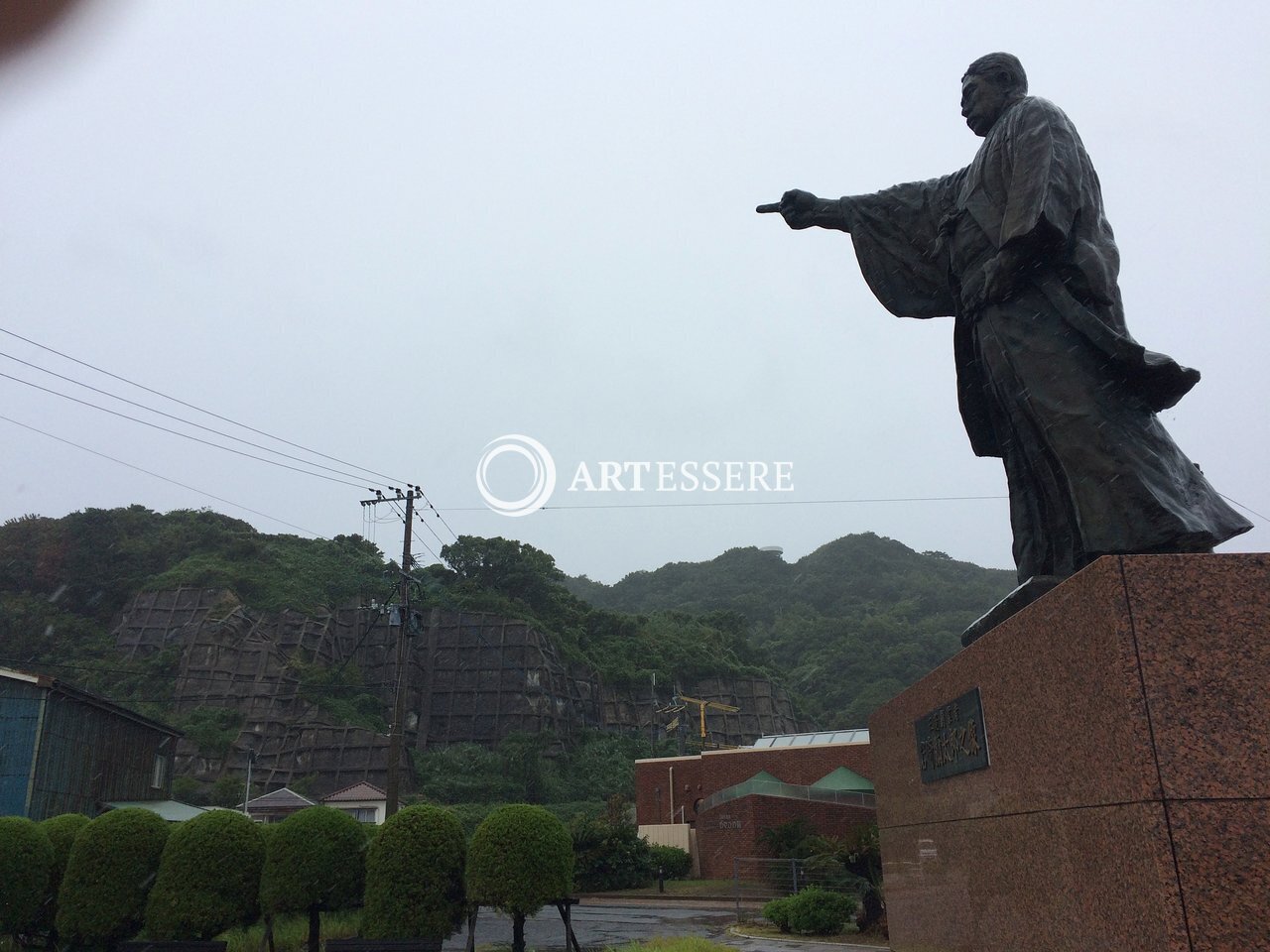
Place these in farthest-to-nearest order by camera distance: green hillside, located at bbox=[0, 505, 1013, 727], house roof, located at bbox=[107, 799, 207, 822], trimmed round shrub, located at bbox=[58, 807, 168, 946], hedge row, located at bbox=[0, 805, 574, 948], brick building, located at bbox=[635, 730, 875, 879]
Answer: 1. green hillside, located at bbox=[0, 505, 1013, 727]
2. house roof, located at bbox=[107, 799, 207, 822]
3. brick building, located at bbox=[635, 730, 875, 879]
4. trimmed round shrub, located at bbox=[58, 807, 168, 946]
5. hedge row, located at bbox=[0, 805, 574, 948]

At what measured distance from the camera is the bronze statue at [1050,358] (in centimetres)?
304

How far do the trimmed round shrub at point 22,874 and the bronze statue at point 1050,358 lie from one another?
8370 mm

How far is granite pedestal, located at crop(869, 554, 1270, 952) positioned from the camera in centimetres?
213

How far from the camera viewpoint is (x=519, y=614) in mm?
51906

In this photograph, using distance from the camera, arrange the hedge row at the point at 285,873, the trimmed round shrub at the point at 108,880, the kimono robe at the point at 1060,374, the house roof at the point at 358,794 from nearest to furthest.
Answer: the kimono robe at the point at 1060,374, the hedge row at the point at 285,873, the trimmed round shrub at the point at 108,880, the house roof at the point at 358,794

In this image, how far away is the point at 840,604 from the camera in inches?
2921

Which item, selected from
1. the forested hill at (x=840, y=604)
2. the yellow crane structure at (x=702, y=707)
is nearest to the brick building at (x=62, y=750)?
the yellow crane structure at (x=702, y=707)

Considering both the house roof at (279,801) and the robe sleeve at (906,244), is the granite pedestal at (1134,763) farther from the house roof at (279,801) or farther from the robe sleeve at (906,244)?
the house roof at (279,801)

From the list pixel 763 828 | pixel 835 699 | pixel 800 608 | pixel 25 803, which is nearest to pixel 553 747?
pixel 835 699

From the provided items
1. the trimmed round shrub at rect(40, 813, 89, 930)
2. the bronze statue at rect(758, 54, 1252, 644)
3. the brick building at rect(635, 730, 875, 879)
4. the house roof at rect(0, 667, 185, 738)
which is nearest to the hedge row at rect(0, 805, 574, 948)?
the trimmed round shrub at rect(40, 813, 89, 930)

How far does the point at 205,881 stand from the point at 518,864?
102 inches

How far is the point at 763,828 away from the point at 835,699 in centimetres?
3676

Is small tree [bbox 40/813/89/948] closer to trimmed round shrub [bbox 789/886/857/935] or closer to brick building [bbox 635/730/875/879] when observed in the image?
trimmed round shrub [bbox 789/886/857/935]

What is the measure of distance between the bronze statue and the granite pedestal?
0.50 meters
